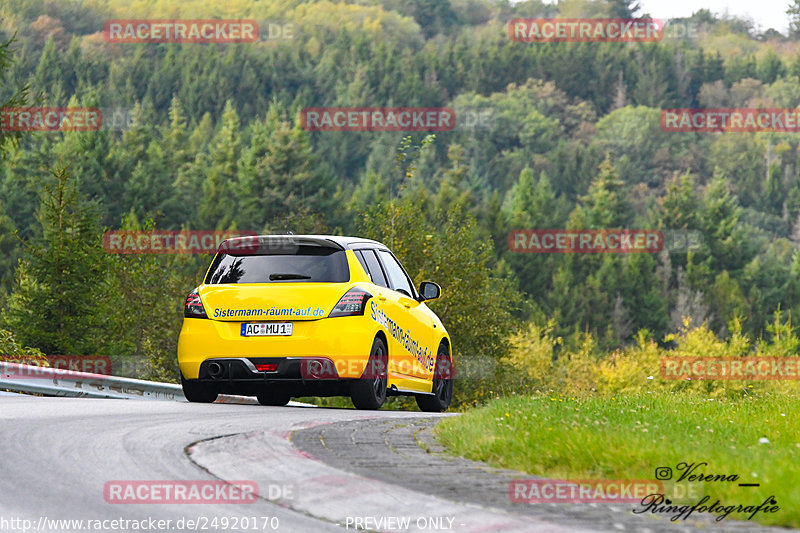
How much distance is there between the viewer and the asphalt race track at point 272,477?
5957 millimetres

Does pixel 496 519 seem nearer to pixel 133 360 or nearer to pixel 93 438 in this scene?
pixel 93 438

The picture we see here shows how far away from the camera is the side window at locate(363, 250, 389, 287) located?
45.2 ft

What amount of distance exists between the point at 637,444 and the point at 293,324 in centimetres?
577

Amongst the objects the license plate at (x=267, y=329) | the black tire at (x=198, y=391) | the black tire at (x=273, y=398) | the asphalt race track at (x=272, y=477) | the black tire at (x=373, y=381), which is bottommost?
the black tire at (x=273, y=398)

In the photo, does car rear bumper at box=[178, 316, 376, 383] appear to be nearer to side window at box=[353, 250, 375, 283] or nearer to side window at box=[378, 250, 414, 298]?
side window at box=[353, 250, 375, 283]

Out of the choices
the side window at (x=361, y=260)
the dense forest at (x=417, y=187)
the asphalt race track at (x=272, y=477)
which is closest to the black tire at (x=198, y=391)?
the side window at (x=361, y=260)

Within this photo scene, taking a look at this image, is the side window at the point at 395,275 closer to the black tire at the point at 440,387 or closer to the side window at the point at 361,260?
the side window at the point at 361,260

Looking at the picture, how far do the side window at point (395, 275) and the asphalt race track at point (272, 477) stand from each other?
428 centimetres

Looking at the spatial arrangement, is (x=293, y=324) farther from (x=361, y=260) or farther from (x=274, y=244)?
(x=361, y=260)

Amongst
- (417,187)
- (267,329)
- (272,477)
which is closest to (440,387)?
(267,329)

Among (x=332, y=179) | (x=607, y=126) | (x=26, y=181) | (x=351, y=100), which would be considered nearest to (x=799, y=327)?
(x=332, y=179)

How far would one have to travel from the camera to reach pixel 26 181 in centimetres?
10431

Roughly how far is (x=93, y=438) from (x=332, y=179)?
3931 inches

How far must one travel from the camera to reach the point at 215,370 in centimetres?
1294
